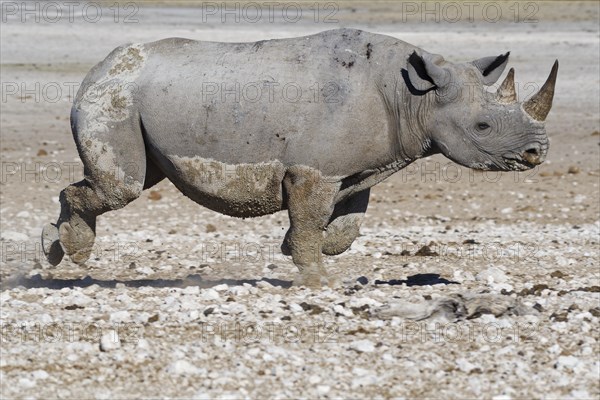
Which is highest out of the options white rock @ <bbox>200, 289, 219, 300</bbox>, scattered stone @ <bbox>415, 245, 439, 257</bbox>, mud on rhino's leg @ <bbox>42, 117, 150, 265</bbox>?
mud on rhino's leg @ <bbox>42, 117, 150, 265</bbox>

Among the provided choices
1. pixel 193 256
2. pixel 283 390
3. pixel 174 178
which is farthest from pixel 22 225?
pixel 283 390

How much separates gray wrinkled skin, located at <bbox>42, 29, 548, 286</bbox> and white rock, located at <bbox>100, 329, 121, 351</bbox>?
2424mm

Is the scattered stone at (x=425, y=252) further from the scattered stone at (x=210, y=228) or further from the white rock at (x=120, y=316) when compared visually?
the white rock at (x=120, y=316)

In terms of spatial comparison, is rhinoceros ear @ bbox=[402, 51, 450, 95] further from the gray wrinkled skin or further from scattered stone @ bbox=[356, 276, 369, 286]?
scattered stone @ bbox=[356, 276, 369, 286]

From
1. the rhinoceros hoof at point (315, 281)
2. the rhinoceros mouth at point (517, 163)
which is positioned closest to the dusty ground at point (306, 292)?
the rhinoceros hoof at point (315, 281)

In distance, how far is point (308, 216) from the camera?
11.5 meters

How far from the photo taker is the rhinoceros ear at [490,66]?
1171 centimetres

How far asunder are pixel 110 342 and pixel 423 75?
383cm

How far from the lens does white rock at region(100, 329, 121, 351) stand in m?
9.38

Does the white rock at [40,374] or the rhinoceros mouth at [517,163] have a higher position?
the rhinoceros mouth at [517,163]

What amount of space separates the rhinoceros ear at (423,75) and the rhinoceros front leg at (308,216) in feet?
3.60

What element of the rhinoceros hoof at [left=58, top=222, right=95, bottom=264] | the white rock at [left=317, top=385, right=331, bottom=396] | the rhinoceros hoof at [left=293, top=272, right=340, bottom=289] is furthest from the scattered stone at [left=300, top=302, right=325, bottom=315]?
the rhinoceros hoof at [left=58, top=222, right=95, bottom=264]

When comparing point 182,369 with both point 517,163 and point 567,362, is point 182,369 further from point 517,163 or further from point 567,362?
point 517,163

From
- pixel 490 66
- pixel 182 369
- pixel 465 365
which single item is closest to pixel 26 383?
pixel 182 369
